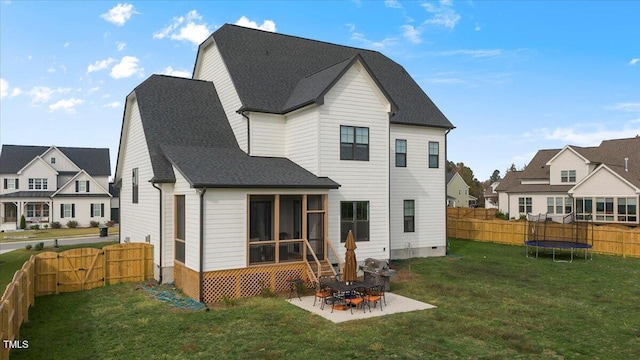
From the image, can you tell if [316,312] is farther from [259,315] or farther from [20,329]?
[20,329]

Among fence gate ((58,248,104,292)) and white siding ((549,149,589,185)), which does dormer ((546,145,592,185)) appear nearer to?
white siding ((549,149,589,185))

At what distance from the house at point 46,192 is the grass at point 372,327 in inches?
1417

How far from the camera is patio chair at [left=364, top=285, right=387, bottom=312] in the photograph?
1297cm

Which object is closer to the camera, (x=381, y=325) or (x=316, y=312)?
(x=381, y=325)

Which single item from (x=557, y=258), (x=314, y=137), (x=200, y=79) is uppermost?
(x=200, y=79)

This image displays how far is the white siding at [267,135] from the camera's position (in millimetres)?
18234

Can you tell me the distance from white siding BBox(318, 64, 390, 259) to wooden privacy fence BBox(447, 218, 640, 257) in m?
15.0

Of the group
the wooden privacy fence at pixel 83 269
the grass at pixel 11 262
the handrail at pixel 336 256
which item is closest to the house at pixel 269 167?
the handrail at pixel 336 256

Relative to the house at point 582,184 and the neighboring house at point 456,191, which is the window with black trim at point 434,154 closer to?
the house at point 582,184

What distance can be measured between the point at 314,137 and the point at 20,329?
11084 mm

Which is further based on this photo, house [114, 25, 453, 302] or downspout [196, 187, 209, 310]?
house [114, 25, 453, 302]

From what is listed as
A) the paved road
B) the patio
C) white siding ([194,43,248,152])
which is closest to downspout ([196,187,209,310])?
the patio

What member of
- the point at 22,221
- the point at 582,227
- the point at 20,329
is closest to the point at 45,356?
the point at 20,329

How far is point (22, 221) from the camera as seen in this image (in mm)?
44250
